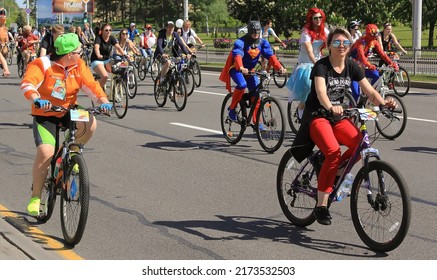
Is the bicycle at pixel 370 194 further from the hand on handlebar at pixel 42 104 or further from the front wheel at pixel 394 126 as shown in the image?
the front wheel at pixel 394 126

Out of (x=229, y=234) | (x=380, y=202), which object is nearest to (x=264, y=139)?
(x=229, y=234)

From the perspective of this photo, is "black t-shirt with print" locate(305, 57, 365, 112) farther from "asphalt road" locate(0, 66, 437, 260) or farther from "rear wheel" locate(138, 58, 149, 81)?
"rear wheel" locate(138, 58, 149, 81)

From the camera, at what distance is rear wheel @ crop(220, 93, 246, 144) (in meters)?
11.4

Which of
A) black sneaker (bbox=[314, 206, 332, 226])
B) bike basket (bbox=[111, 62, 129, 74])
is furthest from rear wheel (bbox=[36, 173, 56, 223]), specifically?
bike basket (bbox=[111, 62, 129, 74])

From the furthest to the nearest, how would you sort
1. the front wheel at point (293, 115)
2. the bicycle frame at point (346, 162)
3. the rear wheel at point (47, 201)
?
the front wheel at point (293, 115) → the rear wheel at point (47, 201) → the bicycle frame at point (346, 162)

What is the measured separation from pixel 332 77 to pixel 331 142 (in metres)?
0.63

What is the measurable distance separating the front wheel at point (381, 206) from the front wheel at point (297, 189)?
1.80 feet

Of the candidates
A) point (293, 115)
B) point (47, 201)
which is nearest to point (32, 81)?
point (47, 201)

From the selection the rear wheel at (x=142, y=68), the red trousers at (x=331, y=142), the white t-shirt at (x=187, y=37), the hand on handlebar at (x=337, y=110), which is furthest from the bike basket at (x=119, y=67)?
the rear wheel at (x=142, y=68)

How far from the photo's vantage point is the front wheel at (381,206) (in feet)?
18.6

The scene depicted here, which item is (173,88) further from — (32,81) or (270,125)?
(32,81)

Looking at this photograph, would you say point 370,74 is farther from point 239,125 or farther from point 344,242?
point 344,242

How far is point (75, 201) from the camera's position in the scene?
243 inches

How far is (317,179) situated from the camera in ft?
21.3
